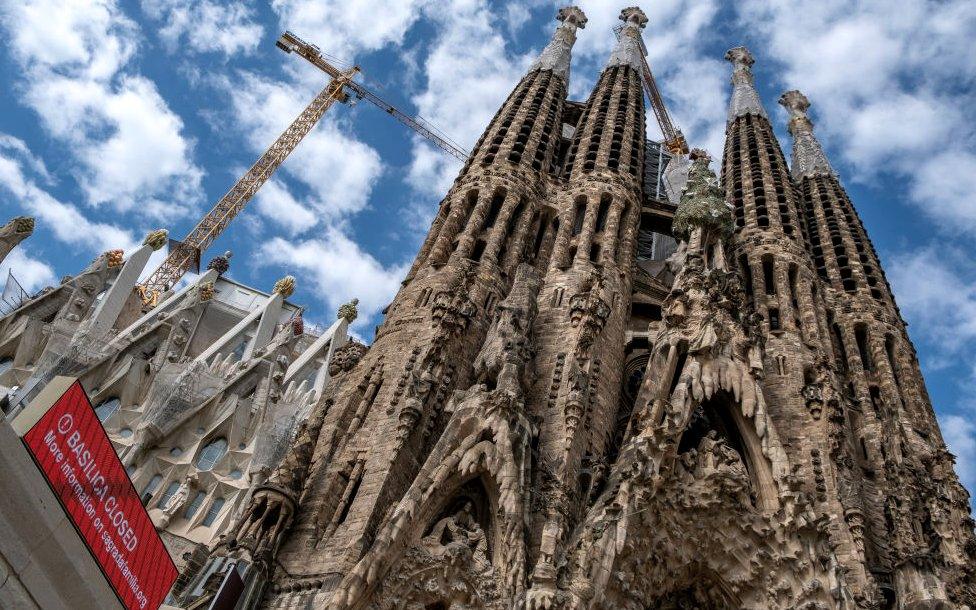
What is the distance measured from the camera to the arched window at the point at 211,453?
884 inches

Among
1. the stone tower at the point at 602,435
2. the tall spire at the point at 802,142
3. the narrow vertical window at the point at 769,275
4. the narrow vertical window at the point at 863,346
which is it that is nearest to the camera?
the stone tower at the point at 602,435

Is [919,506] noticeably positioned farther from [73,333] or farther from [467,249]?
[73,333]

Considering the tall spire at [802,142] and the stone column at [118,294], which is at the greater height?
the tall spire at [802,142]

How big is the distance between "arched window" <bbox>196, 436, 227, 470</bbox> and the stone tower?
6457 mm

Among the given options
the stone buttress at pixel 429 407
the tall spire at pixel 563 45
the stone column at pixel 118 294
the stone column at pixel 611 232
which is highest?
→ the tall spire at pixel 563 45

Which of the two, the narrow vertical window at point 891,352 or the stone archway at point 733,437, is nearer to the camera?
the stone archway at point 733,437

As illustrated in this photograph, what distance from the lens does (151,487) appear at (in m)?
21.2

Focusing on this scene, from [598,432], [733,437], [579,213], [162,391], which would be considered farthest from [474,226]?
[162,391]

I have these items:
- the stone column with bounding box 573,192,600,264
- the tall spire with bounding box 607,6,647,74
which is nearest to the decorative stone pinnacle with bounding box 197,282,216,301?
the stone column with bounding box 573,192,600,264

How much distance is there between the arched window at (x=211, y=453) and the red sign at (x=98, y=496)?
14.4 m

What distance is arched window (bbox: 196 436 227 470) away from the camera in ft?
73.7

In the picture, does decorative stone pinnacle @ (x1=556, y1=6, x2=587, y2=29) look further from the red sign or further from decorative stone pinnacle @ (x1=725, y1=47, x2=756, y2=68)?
the red sign

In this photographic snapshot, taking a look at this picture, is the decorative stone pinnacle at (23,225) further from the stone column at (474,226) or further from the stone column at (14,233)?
the stone column at (474,226)

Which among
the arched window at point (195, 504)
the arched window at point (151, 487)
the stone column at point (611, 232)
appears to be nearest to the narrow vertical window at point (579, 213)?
the stone column at point (611, 232)
